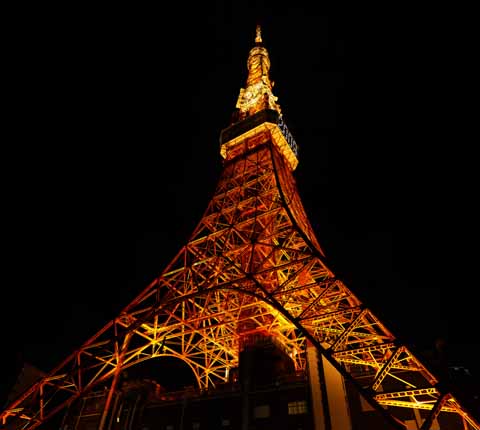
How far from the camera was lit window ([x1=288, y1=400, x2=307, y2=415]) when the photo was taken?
55.1ft

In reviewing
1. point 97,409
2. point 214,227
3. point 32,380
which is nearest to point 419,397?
point 214,227

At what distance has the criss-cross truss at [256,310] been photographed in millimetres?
11875

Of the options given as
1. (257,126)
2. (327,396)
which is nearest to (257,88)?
(257,126)

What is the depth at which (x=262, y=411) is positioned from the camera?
58.1 feet

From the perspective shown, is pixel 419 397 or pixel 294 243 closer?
pixel 419 397

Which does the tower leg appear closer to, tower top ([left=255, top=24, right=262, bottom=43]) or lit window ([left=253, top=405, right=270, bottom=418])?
lit window ([left=253, top=405, right=270, bottom=418])

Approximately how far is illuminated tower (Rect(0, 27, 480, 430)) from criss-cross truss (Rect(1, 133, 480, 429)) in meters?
0.06

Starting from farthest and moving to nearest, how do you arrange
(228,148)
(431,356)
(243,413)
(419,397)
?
1. (228,148)
2. (243,413)
3. (431,356)
4. (419,397)

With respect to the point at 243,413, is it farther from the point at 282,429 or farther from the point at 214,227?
the point at 214,227

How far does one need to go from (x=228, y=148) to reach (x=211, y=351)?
575 inches

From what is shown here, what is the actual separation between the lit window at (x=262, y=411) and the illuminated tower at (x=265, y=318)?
0.51 m

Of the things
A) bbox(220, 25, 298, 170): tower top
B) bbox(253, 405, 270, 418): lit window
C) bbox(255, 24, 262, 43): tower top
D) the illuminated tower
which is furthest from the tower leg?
bbox(255, 24, 262, 43): tower top

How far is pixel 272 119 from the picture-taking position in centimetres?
2597

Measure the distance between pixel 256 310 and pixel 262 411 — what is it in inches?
210
